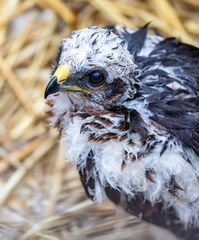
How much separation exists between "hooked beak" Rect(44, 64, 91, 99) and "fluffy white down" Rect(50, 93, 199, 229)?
0.11 meters

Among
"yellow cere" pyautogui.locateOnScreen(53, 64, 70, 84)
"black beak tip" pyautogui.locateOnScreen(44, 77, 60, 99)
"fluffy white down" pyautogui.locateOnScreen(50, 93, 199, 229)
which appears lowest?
"fluffy white down" pyautogui.locateOnScreen(50, 93, 199, 229)

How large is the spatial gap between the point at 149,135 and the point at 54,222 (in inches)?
30.7

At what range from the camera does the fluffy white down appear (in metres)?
1.79

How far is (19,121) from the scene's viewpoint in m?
2.87

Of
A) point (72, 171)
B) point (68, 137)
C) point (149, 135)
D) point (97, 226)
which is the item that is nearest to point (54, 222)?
point (97, 226)

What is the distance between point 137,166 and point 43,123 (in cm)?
116

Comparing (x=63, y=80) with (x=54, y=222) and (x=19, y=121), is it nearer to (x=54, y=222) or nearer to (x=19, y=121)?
(x=54, y=222)

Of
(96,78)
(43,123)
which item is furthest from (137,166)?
(43,123)

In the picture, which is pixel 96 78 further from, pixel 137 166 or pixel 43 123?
pixel 43 123

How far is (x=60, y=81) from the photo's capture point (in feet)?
5.72

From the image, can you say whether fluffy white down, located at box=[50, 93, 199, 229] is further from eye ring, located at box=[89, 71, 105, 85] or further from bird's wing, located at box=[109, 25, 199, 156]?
eye ring, located at box=[89, 71, 105, 85]

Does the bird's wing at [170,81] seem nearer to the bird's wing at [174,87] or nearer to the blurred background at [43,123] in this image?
the bird's wing at [174,87]

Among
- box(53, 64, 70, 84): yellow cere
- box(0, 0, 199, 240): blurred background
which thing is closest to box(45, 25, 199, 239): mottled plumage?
box(53, 64, 70, 84): yellow cere

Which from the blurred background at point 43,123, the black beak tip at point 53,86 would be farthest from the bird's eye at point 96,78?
the blurred background at point 43,123
